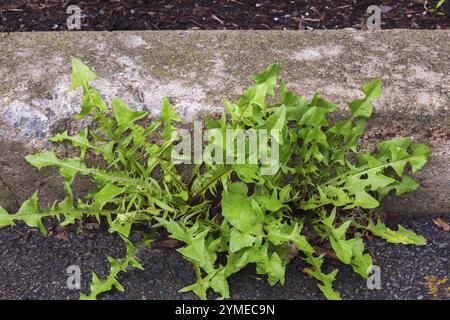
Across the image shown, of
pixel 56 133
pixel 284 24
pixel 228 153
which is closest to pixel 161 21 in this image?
pixel 284 24

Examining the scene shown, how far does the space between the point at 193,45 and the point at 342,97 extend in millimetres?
591

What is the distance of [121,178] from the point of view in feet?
6.66

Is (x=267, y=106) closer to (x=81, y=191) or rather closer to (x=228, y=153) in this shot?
(x=228, y=153)

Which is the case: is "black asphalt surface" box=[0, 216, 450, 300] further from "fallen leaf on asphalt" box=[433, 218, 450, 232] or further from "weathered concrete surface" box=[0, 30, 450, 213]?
"weathered concrete surface" box=[0, 30, 450, 213]

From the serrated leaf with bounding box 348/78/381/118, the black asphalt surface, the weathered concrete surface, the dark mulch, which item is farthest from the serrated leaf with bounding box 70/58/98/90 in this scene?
the dark mulch

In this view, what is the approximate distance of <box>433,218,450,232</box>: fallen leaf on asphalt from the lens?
2.30 meters

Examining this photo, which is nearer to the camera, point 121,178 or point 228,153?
point 228,153

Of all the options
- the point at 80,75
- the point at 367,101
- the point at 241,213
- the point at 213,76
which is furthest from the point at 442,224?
→ the point at 80,75

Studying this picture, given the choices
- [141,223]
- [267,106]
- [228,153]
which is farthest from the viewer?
[141,223]

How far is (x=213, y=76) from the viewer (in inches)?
89.6

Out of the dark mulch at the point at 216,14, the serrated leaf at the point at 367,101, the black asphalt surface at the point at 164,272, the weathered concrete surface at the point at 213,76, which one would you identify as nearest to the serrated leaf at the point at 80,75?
the weathered concrete surface at the point at 213,76

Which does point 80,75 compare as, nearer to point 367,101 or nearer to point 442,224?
point 367,101

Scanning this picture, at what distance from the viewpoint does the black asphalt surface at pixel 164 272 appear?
2.07 metres

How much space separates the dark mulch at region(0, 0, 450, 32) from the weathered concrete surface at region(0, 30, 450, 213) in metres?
0.53
